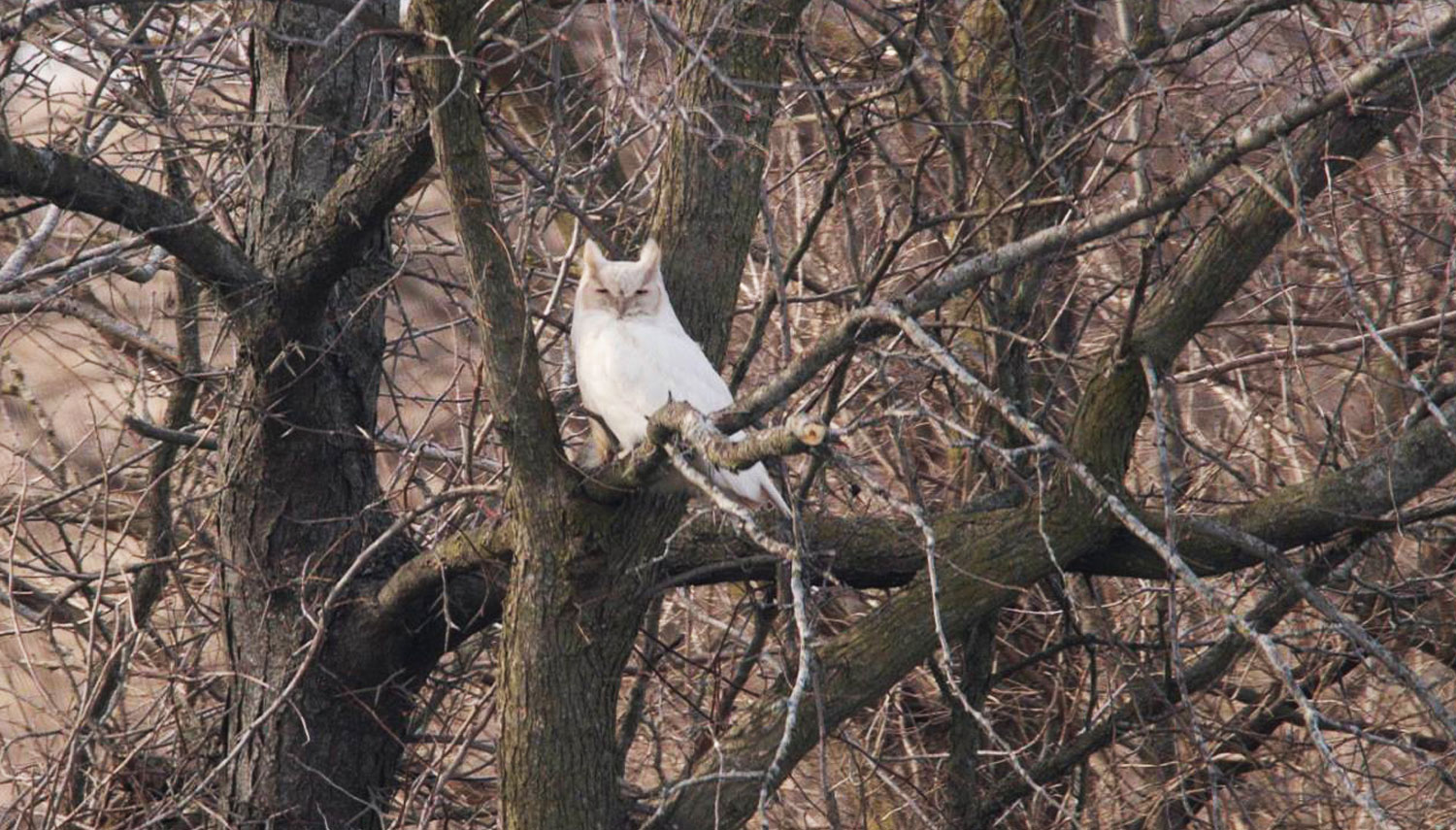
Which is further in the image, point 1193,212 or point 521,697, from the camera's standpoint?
point 1193,212

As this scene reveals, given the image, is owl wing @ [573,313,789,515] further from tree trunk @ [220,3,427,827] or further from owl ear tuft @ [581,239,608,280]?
tree trunk @ [220,3,427,827]

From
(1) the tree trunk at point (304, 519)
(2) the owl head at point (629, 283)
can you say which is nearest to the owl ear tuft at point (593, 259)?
(2) the owl head at point (629, 283)

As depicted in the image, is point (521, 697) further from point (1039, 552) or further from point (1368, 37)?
point (1368, 37)

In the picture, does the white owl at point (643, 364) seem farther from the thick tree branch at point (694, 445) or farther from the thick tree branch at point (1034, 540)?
the thick tree branch at point (1034, 540)

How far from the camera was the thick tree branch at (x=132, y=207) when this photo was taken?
3521mm

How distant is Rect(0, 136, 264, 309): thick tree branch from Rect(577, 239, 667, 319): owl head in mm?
990

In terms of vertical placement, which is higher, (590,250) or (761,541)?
(590,250)

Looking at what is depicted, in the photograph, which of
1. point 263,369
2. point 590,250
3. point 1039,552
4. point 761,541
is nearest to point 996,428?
point 1039,552

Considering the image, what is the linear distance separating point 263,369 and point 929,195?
3.38 meters

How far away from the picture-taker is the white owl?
3645 mm

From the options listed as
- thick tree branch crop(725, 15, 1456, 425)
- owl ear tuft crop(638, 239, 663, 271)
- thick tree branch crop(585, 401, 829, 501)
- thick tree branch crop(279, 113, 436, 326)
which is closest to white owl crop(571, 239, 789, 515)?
owl ear tuft crop(638, 239, 663, 271)

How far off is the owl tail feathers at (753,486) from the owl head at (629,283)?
455mm

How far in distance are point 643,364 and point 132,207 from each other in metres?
1.34

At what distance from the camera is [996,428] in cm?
493
